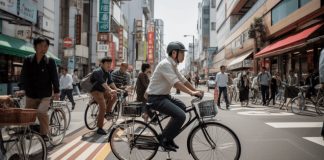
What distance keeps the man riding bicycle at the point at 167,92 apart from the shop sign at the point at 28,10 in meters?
16.1

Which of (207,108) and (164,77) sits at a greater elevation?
(164,77)

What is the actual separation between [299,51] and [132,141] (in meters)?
21.0

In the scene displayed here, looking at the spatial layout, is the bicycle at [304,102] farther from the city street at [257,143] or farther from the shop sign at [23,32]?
the shop sign at [23,32]

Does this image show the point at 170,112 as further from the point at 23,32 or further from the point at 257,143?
the point at 23,32

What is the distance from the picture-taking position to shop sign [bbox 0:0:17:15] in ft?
57.0

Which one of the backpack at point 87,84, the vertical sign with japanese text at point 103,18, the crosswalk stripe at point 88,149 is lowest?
the crosswalk stripe at point 88,149

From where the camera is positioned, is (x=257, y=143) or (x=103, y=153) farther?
(x=257, y=143)

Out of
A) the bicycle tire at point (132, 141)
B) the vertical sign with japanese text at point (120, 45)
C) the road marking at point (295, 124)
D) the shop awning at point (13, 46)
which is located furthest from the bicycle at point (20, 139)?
the vertical sign with japanese text at point (120, 45)

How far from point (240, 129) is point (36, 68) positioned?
17.5ft

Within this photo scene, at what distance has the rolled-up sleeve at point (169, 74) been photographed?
500cm

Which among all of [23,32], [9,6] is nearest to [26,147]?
[9,6]

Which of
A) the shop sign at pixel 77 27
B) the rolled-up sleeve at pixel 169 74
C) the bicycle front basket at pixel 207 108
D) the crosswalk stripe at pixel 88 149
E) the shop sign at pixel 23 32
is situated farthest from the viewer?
the shop sign at pixel 77 27

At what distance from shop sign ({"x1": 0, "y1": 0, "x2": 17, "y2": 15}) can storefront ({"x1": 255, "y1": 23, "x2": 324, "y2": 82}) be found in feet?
45.5

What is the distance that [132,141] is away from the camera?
5.50m
